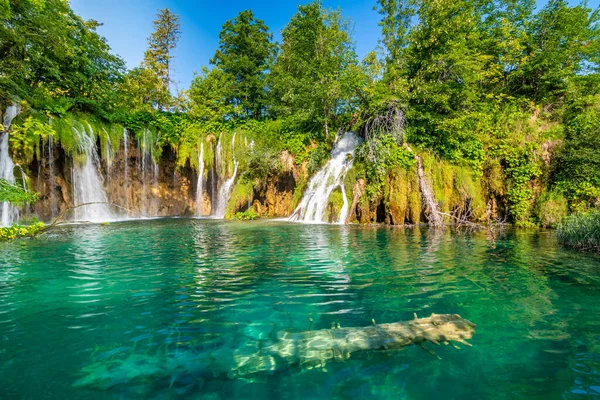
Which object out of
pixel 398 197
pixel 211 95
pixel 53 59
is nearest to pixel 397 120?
pixel 398 197

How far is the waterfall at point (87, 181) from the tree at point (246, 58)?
→ 12.7 m

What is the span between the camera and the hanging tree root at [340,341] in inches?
110

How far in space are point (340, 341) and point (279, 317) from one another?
100 centimetres

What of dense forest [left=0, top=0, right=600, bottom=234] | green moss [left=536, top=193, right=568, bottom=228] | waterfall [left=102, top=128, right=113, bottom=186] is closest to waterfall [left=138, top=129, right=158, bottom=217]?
dense forest [left=0, top=0, right=600, bottom=234]

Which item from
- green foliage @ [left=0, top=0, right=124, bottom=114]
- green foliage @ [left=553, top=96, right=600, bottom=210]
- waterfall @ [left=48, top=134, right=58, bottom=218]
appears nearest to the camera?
green foliage @ [left=0, top=0, right=124, bottom=114]

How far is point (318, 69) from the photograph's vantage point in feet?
72.1

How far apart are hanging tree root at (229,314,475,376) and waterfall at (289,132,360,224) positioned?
11.5 meters

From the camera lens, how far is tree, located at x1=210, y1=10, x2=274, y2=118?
26.9 meters

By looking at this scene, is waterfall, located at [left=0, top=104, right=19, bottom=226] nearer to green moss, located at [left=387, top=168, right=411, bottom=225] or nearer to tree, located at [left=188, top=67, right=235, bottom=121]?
tree, located at [left=188, top=67, right=235, bottom=121]

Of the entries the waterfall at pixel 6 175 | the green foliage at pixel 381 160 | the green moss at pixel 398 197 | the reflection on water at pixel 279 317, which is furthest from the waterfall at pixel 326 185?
the waterfall at pixel 6 175

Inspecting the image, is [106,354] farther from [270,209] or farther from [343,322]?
[270,209]

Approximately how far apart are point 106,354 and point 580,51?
23875 mm

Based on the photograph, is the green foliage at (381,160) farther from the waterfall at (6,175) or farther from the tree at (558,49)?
the waterfall at (6,175)

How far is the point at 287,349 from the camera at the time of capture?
3.01m
